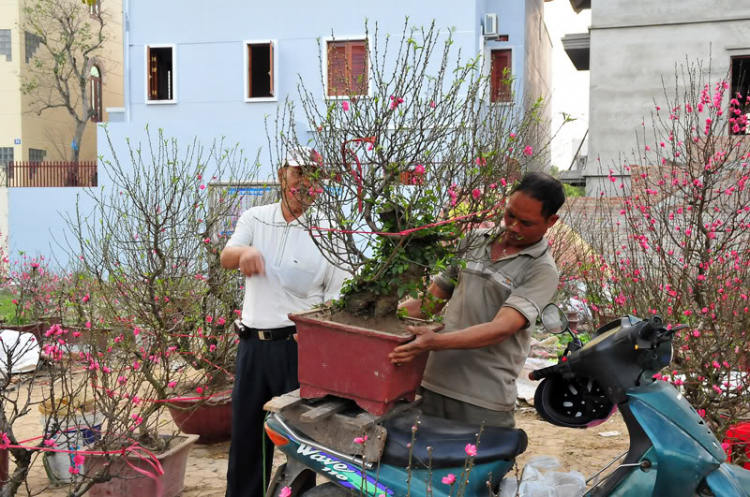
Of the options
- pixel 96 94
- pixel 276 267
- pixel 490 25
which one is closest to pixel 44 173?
pixel 96 94

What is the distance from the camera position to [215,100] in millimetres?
14922

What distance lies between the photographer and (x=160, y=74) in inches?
608

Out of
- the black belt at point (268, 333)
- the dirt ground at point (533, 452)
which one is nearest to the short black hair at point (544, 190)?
the black belt at point (268, 333)

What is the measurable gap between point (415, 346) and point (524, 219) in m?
0.67

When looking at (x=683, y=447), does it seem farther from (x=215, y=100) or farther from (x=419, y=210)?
(x=215, y=100)

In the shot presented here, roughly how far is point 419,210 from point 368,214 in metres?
0.21

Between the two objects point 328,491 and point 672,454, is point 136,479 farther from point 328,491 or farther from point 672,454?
point 672,454

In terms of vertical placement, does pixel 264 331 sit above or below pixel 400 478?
above

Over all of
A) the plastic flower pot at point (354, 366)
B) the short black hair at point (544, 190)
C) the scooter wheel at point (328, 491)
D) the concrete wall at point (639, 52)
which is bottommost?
the scooter wheel at point (328, 491)

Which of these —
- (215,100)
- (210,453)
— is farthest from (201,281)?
(215,100)

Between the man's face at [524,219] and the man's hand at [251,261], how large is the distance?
131 centimetres

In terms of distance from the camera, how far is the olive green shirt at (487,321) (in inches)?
103

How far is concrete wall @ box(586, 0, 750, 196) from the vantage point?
12.7 metres

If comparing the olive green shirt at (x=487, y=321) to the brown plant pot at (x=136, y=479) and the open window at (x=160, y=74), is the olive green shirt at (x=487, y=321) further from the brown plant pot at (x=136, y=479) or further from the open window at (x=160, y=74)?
the open window at (x=160, y=74)
